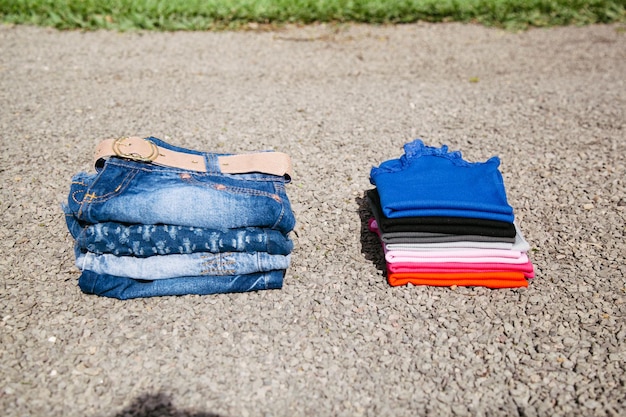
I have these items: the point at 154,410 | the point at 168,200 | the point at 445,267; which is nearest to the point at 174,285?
the point at 168,200

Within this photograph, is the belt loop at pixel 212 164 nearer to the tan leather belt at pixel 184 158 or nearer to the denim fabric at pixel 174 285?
the tan leather belt at pixel 184 158

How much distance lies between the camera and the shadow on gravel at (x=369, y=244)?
326 cm

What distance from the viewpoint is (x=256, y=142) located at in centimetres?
448

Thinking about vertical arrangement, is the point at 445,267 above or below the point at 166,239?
below

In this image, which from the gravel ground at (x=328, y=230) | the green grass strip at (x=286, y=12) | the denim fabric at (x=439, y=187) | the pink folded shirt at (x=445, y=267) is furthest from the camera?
the green grass strip at (x=286, y=12)

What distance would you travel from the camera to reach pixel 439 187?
9.82ft

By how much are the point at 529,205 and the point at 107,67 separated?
4.31 metres

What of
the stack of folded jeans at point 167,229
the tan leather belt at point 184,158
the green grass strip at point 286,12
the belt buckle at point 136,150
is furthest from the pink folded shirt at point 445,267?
the green grass strip at point 286,12

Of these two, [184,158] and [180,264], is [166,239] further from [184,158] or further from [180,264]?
[184,158]

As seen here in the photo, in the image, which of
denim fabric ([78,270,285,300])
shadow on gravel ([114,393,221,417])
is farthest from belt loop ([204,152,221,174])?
shadow on gravel ([114,393,221,417])

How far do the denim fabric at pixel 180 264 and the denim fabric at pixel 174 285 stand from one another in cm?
4

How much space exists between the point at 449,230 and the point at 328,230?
0.90 meters

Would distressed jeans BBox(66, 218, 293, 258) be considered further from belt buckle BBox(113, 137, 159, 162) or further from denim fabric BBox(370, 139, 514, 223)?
denim fabric BBox(370, 139, 514, 223)

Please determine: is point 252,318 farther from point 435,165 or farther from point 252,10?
point 252,10
